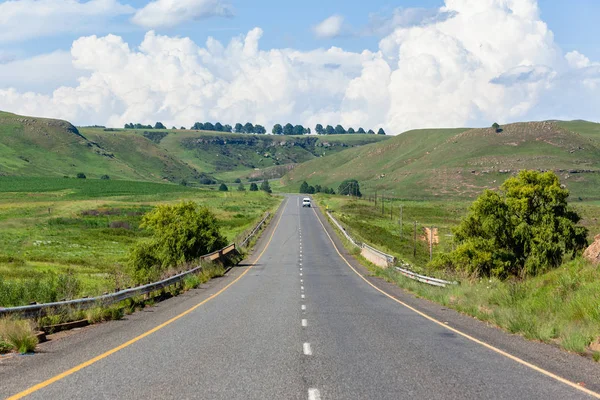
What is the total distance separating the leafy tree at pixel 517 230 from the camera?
1773 inches

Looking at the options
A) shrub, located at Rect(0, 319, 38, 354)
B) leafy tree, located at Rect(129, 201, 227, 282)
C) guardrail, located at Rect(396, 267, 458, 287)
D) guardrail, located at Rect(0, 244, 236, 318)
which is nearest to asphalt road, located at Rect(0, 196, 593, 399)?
shrub, located at Rect(0, 319, 38, 354)

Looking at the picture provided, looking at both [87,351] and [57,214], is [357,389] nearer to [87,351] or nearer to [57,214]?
[87,351]

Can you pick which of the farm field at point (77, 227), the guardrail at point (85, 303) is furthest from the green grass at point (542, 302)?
the farm field at point (77, 227)

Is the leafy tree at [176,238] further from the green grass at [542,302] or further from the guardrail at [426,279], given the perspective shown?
the green grass at [542,302]

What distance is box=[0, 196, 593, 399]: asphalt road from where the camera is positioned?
30.4 ft

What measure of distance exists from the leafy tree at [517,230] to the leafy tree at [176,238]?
57.8ft

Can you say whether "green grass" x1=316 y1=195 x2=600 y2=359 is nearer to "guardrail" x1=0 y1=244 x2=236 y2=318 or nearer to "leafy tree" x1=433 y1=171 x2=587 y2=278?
"guardrail" x1=0 y1=244 x2=236 y2=318

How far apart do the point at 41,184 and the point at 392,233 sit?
12201 cm

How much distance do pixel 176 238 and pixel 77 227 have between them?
5053cm

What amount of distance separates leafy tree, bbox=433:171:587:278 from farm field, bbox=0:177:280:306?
2400cm

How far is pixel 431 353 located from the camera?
1268 centimetres

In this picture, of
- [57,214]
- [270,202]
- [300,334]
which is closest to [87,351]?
[300,334]

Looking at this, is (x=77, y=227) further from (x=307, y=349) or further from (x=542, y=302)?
(x=307, y=349)

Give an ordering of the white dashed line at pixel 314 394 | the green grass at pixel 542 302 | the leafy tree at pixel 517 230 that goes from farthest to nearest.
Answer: the leafy tree at pixel 517 230 → the green grass at pixel 542 302 → the white dashed line at pixel 314 394
